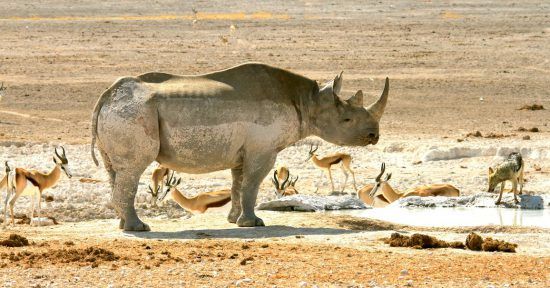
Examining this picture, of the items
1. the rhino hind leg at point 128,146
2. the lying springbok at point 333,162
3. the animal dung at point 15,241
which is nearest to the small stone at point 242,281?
the animal dung at point 15,241

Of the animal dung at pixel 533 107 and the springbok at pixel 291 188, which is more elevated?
the animal dung at pixel 533 107

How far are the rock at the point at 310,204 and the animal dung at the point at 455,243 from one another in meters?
3.66

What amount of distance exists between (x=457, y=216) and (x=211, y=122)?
394 centimetres

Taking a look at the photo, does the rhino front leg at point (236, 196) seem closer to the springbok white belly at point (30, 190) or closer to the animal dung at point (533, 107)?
the springbok white belly at point (30, 190)

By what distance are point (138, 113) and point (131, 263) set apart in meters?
3.07

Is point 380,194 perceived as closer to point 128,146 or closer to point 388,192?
point 388,192

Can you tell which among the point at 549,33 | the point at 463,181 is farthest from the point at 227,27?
the point at 463,181

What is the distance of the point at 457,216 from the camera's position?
16.8 meters

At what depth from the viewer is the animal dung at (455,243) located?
13180mm

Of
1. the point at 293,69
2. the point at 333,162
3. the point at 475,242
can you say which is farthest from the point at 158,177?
the point at 293,69

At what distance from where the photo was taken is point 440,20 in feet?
220

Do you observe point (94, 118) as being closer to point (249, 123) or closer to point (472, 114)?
point (249, 123)

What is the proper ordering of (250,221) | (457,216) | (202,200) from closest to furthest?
(250,221) → (457,216) → (202,200)

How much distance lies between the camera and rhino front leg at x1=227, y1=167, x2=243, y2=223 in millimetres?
15930
